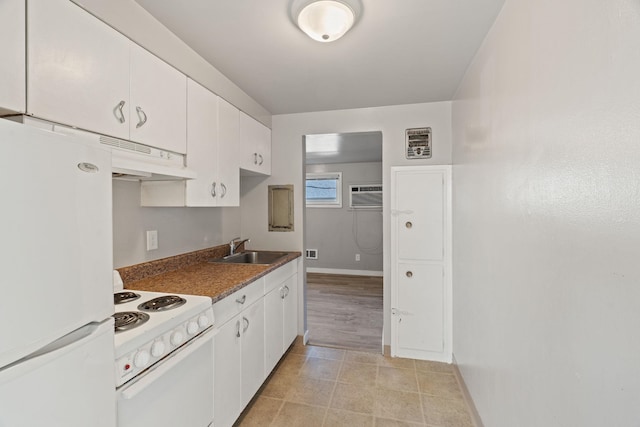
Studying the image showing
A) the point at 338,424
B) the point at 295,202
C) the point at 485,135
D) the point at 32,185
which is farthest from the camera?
the point at 295,202

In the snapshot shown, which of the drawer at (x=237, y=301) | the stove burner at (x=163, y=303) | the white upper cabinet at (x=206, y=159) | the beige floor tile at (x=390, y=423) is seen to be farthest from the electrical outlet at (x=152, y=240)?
the beige floor tile at (x=390, y=423)

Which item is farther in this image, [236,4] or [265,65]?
[265,65]

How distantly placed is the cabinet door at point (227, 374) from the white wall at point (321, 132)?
134cm

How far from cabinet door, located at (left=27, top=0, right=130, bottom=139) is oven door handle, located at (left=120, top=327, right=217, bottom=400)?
98 cm

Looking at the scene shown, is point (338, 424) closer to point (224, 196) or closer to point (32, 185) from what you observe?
point (224, 196)

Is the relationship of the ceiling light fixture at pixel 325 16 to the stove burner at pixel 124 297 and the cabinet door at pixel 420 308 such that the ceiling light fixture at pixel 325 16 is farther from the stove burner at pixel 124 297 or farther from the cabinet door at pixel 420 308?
the cabinet door at pixel 420 308

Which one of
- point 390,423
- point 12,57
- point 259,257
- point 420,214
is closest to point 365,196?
point 420,214

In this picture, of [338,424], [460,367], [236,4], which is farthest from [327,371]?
[236,4]

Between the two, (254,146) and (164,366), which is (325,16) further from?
(164,366)

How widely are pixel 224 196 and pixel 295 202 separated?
947 mm

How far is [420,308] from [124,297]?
225cm

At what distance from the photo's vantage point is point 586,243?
30.2 inches

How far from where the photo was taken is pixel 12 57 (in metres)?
0.89

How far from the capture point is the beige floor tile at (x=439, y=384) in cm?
209
